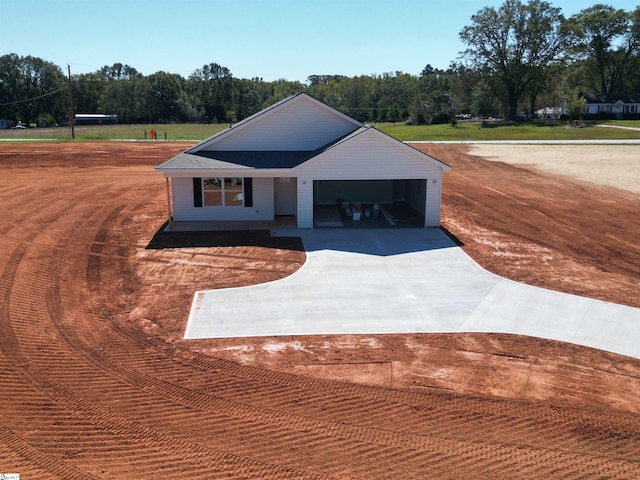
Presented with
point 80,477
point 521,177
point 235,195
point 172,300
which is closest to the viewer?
point 80,477

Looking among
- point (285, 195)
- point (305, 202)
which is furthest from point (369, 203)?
point (305, 202)

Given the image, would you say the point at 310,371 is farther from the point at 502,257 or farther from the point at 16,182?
the point at 16,182

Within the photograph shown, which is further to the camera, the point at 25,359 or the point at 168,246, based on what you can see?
the point at 168,246

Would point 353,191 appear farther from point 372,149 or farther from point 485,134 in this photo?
point 485,134

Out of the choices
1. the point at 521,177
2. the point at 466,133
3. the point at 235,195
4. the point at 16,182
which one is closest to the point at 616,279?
the point at 235,195

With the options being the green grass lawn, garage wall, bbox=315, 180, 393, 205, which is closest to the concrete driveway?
garage wall, bbox=315, 180, 393, 205

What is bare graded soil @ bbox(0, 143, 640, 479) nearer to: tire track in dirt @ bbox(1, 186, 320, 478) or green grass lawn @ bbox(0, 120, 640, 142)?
tire track in dirt @ bbox(1, 186, 320, 478)

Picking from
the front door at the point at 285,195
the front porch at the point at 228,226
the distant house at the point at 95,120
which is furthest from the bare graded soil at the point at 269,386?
the distant house at the point at 95,120
